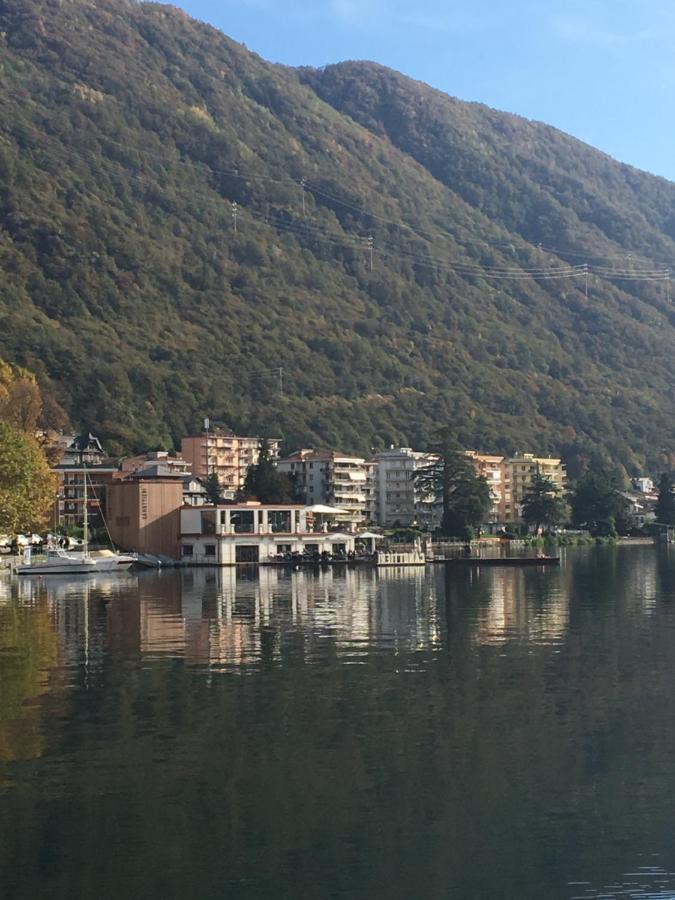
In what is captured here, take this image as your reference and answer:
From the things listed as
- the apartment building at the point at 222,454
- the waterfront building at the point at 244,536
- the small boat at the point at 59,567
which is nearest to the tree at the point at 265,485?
the waterfront building at the point at 244,536

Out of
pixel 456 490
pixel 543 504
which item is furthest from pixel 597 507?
pixel 456 490

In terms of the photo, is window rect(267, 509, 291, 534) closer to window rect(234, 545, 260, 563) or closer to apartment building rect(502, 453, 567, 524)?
window rect(234, 545, 260, 563)

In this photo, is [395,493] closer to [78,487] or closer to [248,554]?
[78,487]

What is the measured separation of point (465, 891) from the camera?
17.0m

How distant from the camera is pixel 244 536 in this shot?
10331 cm

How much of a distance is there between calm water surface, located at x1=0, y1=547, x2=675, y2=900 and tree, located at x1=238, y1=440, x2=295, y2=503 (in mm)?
78290

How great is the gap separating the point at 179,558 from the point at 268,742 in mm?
78832

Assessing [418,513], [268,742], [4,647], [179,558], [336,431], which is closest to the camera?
[268,742]

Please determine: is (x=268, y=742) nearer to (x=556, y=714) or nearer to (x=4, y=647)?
(x=556, y=714)

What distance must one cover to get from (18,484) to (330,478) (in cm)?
6672

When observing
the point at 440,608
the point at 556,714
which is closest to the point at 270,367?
→ the point at 440,608

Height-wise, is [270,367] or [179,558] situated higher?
[270,367]

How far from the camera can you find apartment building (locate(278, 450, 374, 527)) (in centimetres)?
14350

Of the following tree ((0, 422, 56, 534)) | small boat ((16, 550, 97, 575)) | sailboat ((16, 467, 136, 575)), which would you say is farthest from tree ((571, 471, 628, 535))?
tree ((0, 422, 56, 534))
